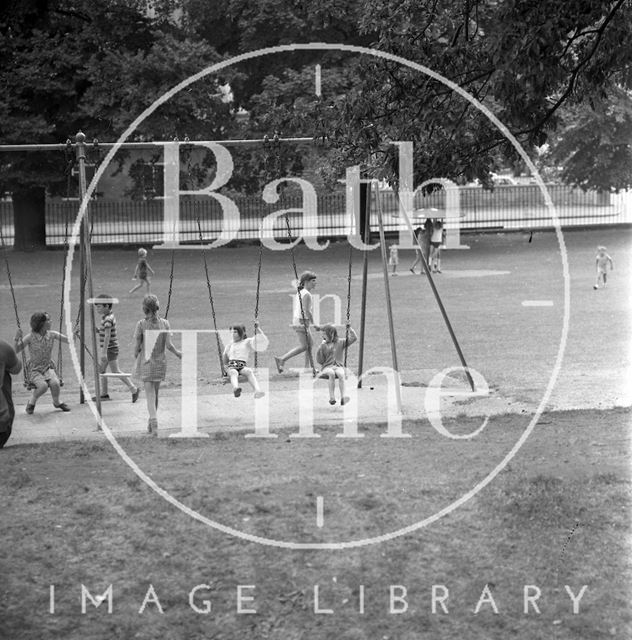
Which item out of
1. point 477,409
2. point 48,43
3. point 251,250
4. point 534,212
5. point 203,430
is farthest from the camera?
point 534,212

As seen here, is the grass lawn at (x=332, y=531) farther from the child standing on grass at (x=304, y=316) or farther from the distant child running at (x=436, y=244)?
the distant child running at (x=436, y=244)

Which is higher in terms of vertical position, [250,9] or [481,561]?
[250,9]

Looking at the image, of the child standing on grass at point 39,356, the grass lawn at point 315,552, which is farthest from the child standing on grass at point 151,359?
the child standing on grass at point 39,356

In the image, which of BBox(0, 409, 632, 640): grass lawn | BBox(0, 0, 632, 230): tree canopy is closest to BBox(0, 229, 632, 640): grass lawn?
BBox(0, 409, 632, 640): grass lawn

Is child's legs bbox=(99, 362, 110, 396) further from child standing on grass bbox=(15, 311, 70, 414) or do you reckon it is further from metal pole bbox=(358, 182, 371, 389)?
metal pole bbox=(358, 182, 371, 389)

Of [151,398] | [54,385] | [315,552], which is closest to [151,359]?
[151,398]

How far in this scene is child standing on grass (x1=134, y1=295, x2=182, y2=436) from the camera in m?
12.0

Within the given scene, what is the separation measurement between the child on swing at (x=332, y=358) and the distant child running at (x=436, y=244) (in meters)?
16.3

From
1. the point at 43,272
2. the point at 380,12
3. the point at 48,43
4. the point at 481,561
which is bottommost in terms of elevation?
the point at 481,561

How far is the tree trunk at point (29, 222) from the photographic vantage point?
119 feet

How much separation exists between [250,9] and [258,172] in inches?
191

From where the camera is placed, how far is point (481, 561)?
8.12 m

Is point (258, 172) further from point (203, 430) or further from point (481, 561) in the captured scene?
point (481, 561)

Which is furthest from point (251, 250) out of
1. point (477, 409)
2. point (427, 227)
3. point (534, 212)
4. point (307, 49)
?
point (477, 409)
